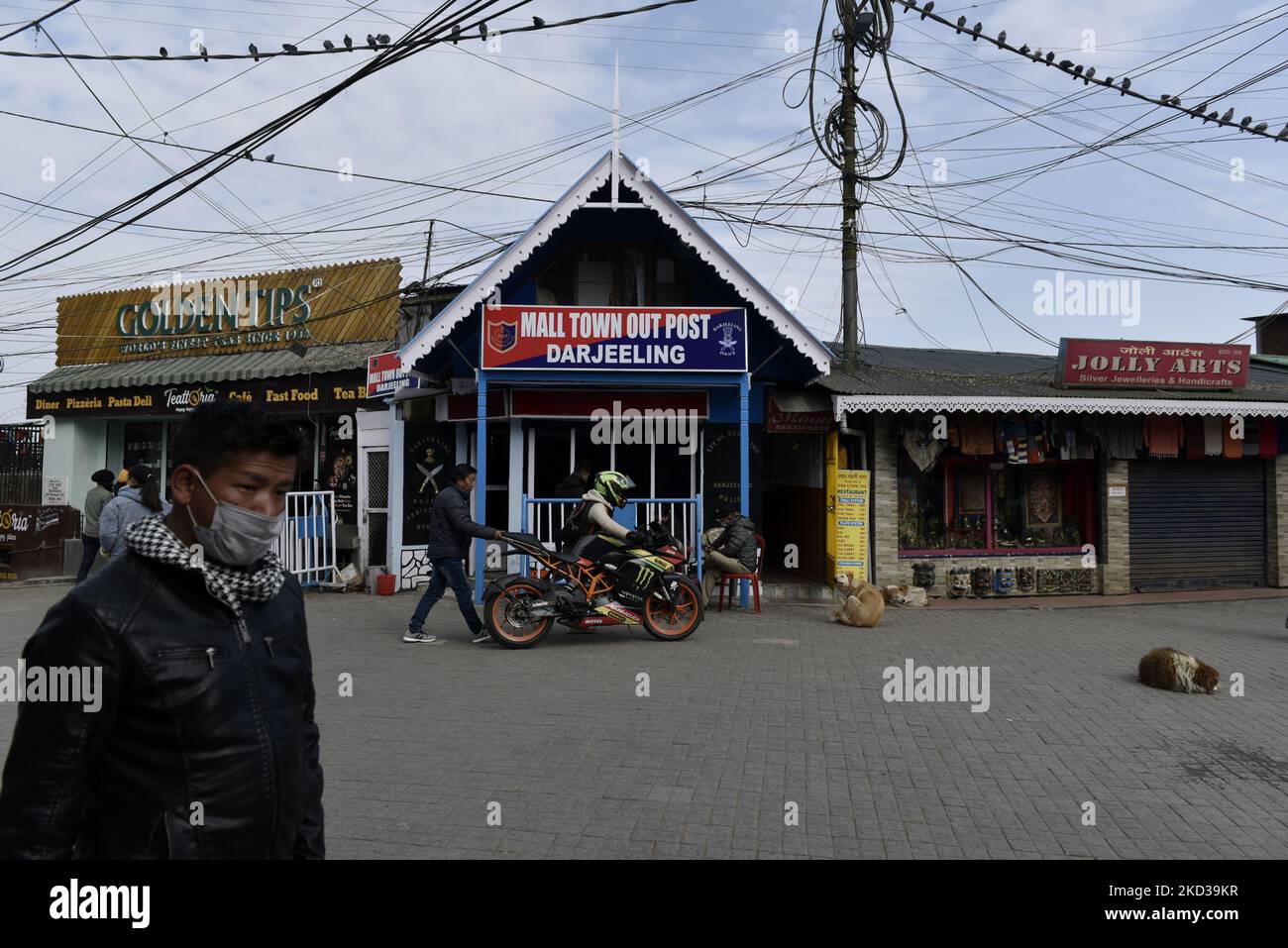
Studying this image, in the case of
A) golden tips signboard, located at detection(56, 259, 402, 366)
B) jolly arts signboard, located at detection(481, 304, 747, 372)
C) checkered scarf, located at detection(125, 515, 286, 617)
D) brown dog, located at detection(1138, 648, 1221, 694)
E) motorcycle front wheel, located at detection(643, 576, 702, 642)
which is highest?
golden tips signboard, located at detection(56, 259, 402, 366)

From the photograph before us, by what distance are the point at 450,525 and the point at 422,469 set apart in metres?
4.91

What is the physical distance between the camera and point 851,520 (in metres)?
13.5

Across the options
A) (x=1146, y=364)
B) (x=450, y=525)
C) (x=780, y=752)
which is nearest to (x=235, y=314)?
(x=450, y=525)

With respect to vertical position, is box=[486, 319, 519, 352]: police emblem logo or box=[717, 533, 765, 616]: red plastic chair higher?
box=[486, 319, 519, 352]: police emblem logo

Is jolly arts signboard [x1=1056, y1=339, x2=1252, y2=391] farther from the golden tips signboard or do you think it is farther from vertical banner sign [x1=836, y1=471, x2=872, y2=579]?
Answer: the golden tips signboard

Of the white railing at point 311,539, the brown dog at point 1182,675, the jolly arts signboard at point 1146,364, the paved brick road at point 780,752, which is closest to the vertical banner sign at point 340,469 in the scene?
the white railing at point 311,539

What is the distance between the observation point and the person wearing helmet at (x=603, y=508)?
30.9 feet

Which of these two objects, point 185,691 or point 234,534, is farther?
point 234,534

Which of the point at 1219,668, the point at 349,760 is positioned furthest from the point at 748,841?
the point at 1219,668

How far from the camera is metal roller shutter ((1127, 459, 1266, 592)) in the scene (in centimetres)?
1502

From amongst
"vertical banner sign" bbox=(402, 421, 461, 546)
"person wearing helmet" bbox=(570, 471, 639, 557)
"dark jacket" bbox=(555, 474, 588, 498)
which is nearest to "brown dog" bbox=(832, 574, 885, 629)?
"person wearing helmet" bbox=(570, 471, 639, 557)

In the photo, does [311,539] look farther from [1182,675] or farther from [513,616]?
[1182,675]

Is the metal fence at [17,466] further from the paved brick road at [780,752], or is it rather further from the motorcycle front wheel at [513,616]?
the motorcycle front wheel at [513,616]

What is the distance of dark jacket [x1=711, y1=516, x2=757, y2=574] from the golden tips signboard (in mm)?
8909
